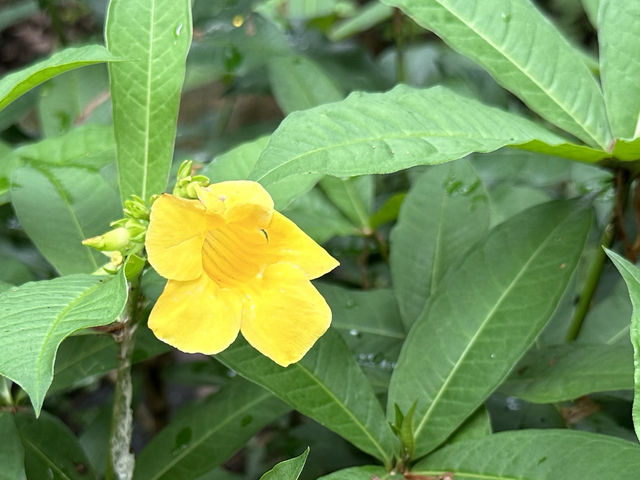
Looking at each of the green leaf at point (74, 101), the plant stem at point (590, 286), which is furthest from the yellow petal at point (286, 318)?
the green leaf at point (74, 101)

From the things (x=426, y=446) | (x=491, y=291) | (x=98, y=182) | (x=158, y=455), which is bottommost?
(x=158, y=455)

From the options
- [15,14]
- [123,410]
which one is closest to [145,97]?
[123,410]

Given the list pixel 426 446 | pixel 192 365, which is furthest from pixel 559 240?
pixel 192 365

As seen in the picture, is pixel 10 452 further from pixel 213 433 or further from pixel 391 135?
pixel 391 135

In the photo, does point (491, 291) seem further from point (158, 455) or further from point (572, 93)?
point (158, 455)

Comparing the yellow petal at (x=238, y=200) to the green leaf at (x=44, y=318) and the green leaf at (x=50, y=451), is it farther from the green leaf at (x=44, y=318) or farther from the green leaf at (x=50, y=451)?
the green leaf at (x=50, y=451)
